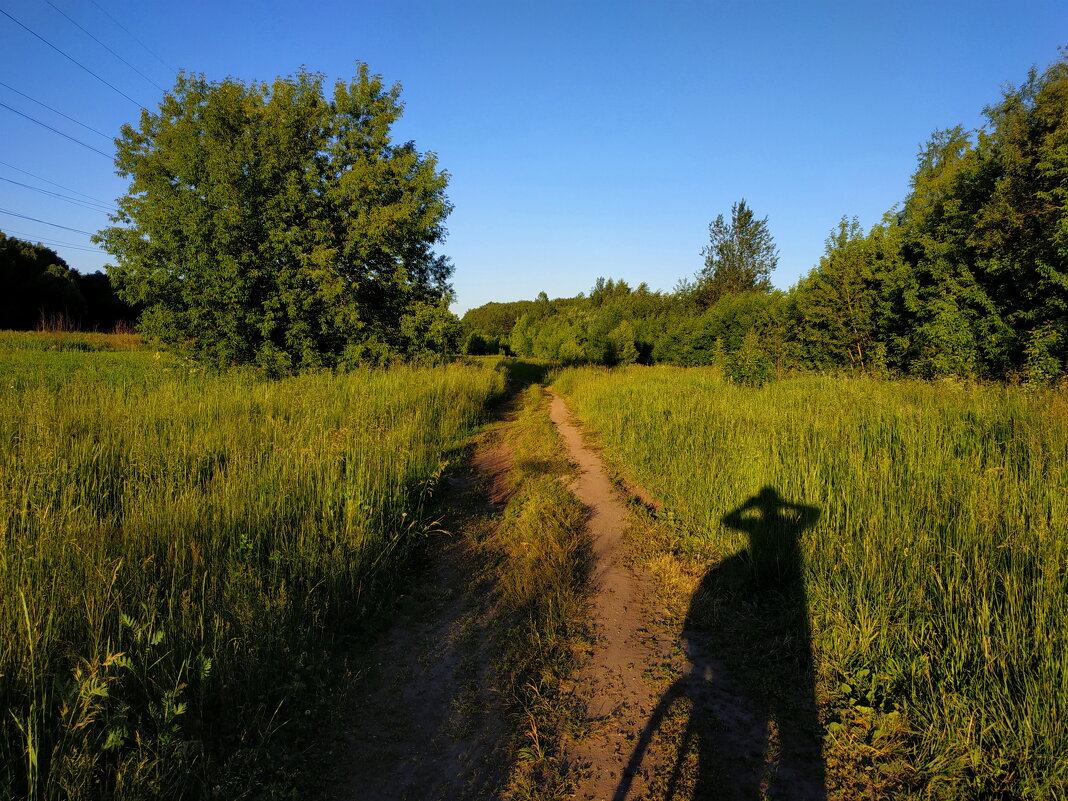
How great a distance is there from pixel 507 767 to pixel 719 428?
5.99 metres

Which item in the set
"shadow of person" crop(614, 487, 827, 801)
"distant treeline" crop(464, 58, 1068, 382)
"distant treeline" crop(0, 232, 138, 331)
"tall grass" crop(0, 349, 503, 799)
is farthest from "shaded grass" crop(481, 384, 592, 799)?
"distant treeline" crop(0, 232, 138, 331)

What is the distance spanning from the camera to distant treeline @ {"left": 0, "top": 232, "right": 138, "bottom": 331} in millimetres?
34281

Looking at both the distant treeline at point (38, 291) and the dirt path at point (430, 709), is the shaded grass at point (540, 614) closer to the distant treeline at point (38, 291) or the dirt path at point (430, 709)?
the dirt path at point (430, 709)

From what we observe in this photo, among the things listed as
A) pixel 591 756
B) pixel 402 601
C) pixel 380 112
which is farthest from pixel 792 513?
pixel 380 112

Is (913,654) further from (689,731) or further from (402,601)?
(402,601)

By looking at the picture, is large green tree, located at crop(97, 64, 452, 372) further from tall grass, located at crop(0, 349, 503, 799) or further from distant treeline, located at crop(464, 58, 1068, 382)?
distant treeline, located at crop(464, 58, 1068, 382)

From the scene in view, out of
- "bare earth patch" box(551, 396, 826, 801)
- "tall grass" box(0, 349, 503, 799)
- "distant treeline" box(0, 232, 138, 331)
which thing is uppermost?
"distant treeline" box(0, 232, 138, 331)

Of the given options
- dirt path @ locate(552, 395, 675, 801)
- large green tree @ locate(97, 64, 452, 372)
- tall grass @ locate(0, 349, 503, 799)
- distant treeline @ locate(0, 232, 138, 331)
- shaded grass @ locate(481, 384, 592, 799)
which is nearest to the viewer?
tall grass @ locate(0, 349, 503, 799)

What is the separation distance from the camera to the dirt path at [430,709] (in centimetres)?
236

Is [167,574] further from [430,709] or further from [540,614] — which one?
[540,614]

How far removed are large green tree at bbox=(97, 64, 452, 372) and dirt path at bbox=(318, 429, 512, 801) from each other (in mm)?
12902

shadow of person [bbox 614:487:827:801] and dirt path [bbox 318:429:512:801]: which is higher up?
shadow of person [bbox 614:487:827:801]

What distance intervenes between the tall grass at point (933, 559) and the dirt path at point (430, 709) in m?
1.89

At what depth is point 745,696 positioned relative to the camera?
279 centimetres
